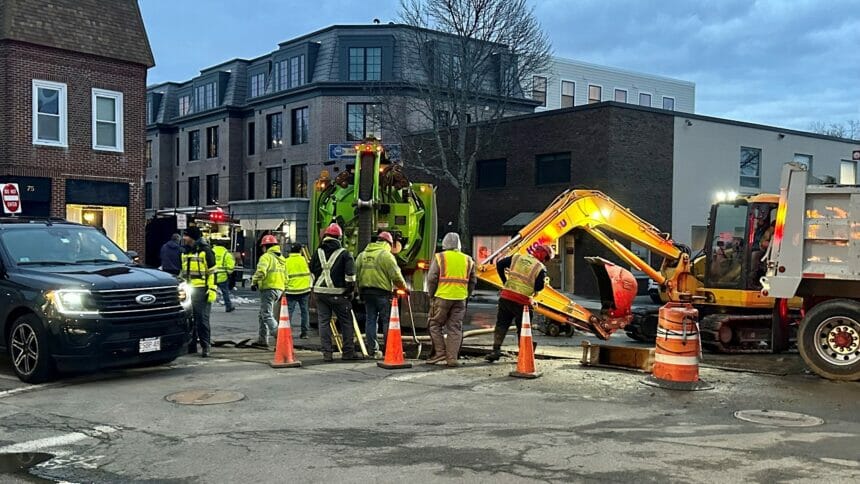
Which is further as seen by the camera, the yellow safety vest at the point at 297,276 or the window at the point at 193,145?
the window at the point at 193,145

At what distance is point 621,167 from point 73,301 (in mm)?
21260

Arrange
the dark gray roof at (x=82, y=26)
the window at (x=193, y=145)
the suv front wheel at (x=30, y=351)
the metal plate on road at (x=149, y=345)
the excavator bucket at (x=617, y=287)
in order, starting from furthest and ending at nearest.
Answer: the window at (x=193, y=145), the dark gray roof at (x=82, y=26), the excavator bucket at (x=617, y=287), the metal plate on road at (x=149, y=345), the suv front wheel at (x=30, y=351)

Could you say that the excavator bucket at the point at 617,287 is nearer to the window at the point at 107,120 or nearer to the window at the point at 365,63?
the window at the point at 107,120

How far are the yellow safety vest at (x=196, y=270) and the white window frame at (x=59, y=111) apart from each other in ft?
45.0

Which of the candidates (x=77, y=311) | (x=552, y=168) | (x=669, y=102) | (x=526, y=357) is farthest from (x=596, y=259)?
(x=669, y=102)

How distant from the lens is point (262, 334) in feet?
41.6

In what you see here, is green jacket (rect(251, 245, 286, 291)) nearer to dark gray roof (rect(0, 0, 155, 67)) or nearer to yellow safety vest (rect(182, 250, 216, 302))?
yellow safety vest (rect(182, 250, 216, 302))

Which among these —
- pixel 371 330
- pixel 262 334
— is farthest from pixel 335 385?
pixel 262 334

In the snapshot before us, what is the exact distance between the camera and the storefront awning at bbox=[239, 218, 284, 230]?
142ft

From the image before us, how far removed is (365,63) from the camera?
133 feet

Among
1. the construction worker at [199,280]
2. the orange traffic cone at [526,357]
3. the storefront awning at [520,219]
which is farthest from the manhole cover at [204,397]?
the storefront awning at [520,219]

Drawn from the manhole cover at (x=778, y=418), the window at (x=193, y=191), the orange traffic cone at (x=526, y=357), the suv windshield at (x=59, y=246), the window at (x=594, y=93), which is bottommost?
the manhole cover at (x=778, y=418)

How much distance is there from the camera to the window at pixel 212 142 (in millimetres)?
49375

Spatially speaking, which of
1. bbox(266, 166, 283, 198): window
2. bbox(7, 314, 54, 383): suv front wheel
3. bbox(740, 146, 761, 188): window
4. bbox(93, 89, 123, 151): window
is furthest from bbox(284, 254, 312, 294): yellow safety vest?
bbox(266, 166, 283, 198): window
